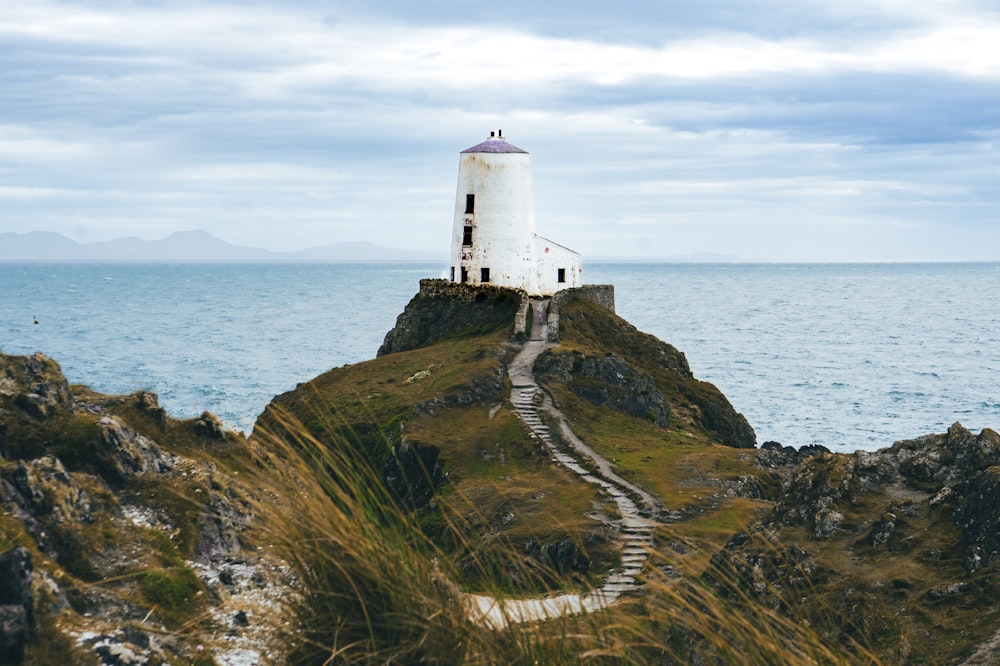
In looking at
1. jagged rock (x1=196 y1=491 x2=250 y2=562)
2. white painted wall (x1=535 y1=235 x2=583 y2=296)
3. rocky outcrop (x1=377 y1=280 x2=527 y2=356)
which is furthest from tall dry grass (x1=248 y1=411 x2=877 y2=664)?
white painted wall (x1=535 y1=235 x2=583 y2=296)

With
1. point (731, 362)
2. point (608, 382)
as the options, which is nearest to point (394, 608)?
point (608, 382)

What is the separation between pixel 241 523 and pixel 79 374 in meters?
89.7

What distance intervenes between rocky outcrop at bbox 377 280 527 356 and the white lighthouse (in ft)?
8.96

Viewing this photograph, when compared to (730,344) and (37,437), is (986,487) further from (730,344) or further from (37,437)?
(730,344)

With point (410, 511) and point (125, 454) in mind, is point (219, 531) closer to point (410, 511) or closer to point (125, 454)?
point (125, 454)

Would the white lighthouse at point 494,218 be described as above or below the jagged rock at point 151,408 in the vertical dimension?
above

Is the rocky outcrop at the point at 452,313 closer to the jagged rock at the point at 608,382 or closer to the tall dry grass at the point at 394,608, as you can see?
the jagged rock at the point at 608,382

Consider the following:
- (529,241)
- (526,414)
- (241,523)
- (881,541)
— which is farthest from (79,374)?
(881,541)

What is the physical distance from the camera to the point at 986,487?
24578mm

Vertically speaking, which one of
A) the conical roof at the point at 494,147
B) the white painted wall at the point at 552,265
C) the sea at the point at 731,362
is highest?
the conical roof at the point at 494,147

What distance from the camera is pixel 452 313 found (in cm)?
6259

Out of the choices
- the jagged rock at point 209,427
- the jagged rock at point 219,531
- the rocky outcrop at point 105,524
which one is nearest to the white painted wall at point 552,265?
the jagged rock at point 209,427

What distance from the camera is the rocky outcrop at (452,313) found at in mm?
61062

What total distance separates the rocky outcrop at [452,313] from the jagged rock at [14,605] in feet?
137
